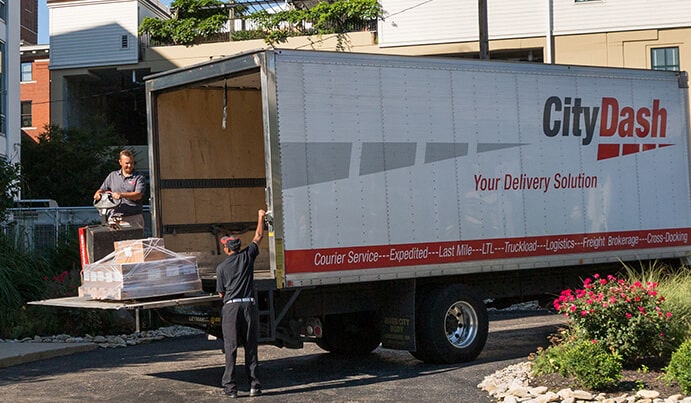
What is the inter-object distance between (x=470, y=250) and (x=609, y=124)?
10.1 feet

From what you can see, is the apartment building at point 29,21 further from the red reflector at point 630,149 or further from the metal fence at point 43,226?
the red reflector at point 630,149

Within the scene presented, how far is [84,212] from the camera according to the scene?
68.1 ft

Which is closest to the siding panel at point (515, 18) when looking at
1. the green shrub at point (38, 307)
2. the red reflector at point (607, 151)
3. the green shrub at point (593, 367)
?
the green shrub at point (38, 307)

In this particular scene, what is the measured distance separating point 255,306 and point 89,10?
1406 inches

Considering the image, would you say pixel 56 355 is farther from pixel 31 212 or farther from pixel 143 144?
pixel 143 144

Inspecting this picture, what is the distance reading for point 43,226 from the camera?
1905 centimetres

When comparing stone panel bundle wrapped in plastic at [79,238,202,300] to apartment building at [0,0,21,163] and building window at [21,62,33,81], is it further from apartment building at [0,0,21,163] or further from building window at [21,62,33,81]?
building window at [21,62,33,81]

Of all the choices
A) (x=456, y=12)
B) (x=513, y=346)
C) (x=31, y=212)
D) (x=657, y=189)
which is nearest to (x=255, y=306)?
(x=513, y=346)

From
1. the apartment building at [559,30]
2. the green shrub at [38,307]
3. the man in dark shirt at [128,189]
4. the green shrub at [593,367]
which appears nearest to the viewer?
the green shrub at [593,367]

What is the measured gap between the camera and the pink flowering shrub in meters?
9.74

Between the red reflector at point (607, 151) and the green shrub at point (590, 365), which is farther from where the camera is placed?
the red reflector at point (607, 151)

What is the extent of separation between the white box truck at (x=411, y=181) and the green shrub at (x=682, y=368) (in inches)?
128

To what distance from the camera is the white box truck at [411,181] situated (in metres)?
10.7

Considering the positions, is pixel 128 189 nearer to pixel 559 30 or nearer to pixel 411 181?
pixel 411 181
